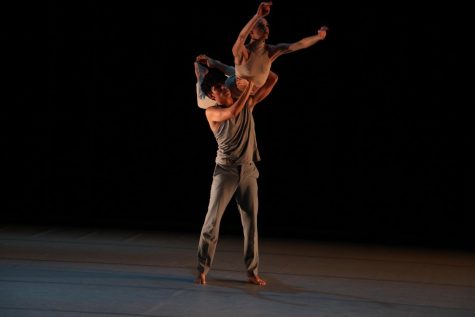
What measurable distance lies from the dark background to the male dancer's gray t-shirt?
2.56 meters

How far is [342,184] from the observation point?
8.84m

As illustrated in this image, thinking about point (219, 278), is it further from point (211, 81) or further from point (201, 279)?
point (211, 81)

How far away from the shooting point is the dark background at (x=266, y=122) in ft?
27.7

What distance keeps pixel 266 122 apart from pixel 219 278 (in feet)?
9.14

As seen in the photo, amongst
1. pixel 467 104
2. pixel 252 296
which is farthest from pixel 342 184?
pixel 252 296

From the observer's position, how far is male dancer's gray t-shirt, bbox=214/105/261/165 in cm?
611

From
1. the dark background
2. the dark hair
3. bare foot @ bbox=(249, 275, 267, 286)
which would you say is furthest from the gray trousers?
the dark background

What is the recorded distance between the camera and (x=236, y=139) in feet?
20.1

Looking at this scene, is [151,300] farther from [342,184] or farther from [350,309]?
[342,184]

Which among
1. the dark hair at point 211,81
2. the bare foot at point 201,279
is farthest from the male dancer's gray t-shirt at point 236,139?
the bare foot at point 201,279

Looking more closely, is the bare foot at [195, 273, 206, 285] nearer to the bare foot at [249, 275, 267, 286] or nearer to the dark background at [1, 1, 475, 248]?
the bare foot at [249, 275, 267, 286]

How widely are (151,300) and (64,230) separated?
3319 millimetres

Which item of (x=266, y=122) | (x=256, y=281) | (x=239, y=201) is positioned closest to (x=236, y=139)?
(x=239, y=201)

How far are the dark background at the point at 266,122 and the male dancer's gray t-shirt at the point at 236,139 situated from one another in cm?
256
